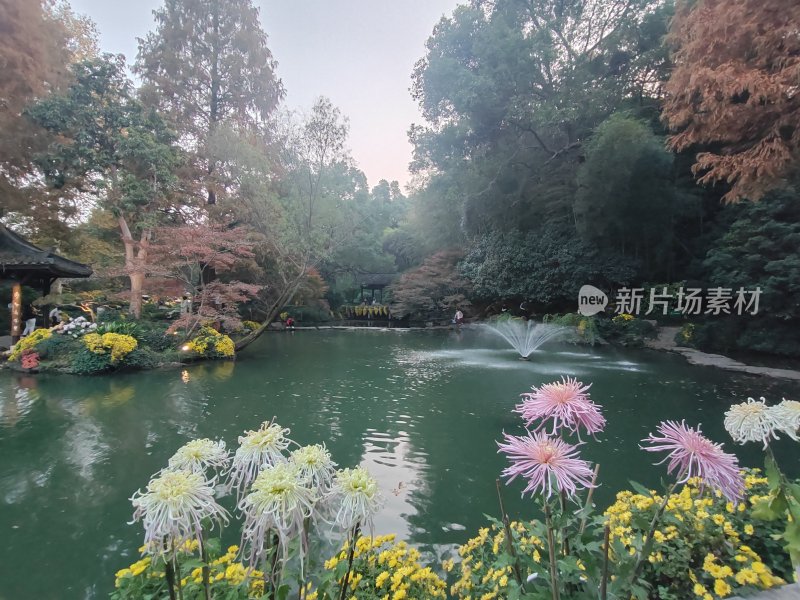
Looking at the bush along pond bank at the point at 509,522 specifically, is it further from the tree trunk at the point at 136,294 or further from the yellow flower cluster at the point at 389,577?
Result: the tree trunk at the point at 136,294

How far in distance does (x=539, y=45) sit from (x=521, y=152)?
337 centimetres

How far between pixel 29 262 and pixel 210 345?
4101 millimetres

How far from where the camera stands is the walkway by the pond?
25.1 feet

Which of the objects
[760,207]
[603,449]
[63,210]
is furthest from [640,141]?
[63,210]

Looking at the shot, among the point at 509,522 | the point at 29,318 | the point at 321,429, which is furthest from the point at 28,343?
the point at 509,522

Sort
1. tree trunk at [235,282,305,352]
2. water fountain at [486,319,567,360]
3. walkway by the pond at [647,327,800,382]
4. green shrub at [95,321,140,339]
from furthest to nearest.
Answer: water fountain at [486,319,567,360] → tree trunk at [235,282,305,352] → green shrub at [95,321,140,339] → walkway by the pond at [647,327,800,382]

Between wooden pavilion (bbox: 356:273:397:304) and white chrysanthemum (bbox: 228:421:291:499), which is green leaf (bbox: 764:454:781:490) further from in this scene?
wooden pavilion (bbox: 356:273:397:304)

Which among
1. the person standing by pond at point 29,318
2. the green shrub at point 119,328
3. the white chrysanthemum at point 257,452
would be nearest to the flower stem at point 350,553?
the white chrysanthemum at point 257,452

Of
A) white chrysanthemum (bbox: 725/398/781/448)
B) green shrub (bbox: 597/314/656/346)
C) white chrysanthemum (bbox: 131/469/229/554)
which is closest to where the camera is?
white chrysanthemum (bbox: 131/469/229/554)

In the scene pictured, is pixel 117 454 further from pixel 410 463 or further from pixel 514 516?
pixel 514 516

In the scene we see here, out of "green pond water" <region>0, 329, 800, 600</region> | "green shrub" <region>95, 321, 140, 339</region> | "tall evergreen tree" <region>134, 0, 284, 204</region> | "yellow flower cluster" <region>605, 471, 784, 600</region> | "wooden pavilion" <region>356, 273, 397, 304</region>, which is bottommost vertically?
"green pond water" <region>0, 329, 800, 600</region>

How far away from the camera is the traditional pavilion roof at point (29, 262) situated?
8.96 metres

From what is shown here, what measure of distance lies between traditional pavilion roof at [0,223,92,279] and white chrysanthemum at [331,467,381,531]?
10913 millimetres

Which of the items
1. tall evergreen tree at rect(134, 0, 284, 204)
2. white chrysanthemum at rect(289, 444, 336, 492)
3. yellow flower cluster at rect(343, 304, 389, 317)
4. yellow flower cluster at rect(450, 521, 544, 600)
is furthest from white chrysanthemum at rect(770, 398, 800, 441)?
yellow flower cluster at rect(343, 304, 389, 317)
